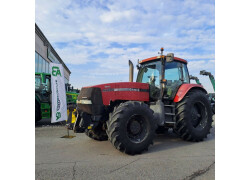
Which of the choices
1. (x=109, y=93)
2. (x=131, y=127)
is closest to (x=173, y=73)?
(x=109, y=93)

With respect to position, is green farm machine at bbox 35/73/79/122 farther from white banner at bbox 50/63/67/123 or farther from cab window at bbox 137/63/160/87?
cab window at bbox 137/63/160/87

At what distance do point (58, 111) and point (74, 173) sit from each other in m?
3.04

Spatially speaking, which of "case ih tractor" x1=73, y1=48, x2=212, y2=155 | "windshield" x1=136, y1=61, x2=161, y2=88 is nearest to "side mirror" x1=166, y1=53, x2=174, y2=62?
"case ih tractor" x1=73, y1=48, x2=212, y2=155

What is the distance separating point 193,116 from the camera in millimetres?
5012

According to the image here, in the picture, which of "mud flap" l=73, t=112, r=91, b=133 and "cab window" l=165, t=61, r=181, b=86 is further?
"cab window" l=165, t=61, r=181, b=86

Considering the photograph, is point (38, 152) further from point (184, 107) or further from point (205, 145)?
point (205, 145)

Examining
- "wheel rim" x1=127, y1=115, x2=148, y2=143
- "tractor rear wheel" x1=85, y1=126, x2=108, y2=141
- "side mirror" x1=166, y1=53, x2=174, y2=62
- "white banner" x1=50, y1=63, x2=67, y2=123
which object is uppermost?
"side mirror" x1=166, y1=53, x2=174, y2=62

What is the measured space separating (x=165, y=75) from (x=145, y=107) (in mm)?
1626

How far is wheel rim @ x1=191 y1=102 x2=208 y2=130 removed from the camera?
5093mm

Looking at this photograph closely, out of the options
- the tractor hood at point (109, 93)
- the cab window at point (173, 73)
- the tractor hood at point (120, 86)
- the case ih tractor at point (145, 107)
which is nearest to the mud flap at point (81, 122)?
the case ih tractor at point (145, 107)

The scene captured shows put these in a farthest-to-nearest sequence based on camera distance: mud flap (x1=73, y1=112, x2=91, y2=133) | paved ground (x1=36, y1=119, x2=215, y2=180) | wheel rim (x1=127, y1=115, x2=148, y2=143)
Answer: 1. mud flap (x1=73, y1=112, x2=91, y2=133)
2. wheel rim (x1=127, y1=115, x2=148, y2=143)
3. paved ground (x1=36, y1=119, x2=215, y2=180)

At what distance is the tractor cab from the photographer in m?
4.91

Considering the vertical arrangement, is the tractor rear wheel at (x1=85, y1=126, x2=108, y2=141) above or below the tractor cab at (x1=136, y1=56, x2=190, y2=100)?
below

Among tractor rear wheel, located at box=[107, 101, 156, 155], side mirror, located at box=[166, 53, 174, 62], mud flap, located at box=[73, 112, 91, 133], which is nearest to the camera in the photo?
tractor rear wheel, located at box=[107, 101, 156, 155]
